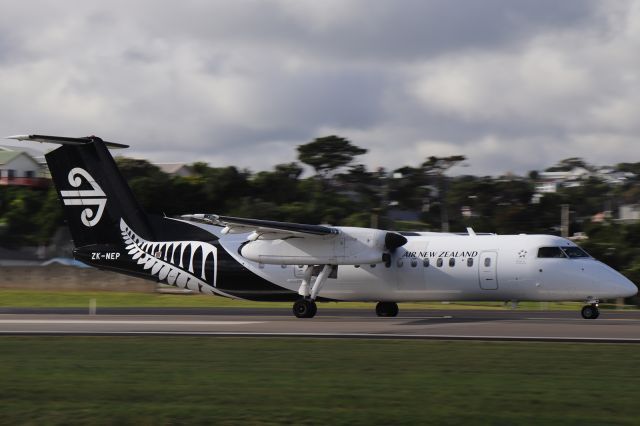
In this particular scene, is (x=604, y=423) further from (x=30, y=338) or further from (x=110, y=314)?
(x=110, y=314)

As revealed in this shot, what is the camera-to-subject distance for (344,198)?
74.1 m

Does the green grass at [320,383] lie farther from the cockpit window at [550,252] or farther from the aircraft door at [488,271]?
the cockpit window at [550,252]

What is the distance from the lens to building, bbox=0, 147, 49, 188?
354ft

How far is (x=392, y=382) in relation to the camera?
44.1 ft

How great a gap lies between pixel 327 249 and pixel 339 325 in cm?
334

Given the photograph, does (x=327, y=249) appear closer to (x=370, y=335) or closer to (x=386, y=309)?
(x=386, y=309)

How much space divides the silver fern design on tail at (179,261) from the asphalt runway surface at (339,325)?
1.07 meters

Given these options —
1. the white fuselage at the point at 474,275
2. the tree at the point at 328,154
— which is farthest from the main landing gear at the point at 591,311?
the tree at the point at 328,154

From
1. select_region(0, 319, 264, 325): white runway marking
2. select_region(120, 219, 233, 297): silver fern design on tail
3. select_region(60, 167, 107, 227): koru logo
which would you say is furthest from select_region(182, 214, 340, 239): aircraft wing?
select_region(60, 167, 107, 227): koru logo

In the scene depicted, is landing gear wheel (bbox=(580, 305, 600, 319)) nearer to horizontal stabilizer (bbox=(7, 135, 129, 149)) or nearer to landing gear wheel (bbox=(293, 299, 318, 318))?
landing gear wheel (bbox=(293, 299, 318, 318))

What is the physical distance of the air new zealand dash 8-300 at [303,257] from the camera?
25.3m

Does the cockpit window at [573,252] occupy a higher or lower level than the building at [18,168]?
lower

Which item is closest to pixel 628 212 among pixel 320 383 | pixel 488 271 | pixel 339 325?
pixel 488 271

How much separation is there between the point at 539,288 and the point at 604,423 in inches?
591
